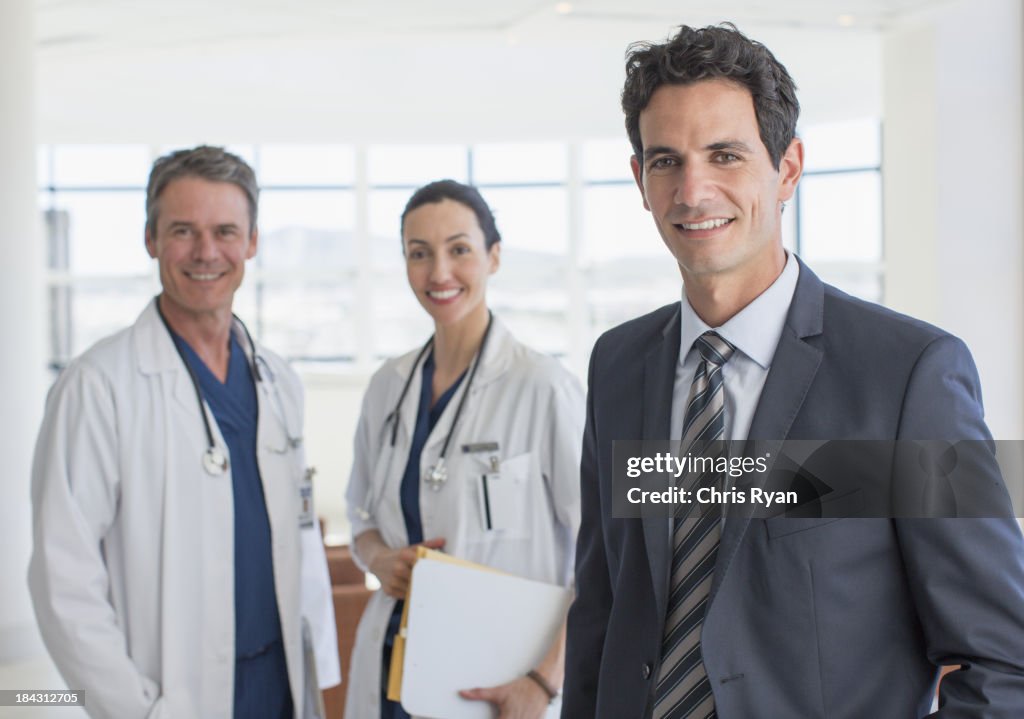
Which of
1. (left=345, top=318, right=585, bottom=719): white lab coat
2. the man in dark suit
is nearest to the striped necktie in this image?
the man in dark suit

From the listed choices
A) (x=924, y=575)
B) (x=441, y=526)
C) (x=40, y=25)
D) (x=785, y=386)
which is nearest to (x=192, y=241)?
(x=441, y=526)

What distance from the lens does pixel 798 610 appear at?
4.25ft

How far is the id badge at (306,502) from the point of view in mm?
2584

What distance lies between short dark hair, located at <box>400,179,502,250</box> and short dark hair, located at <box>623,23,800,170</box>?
111 cm

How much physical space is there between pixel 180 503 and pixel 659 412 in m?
1.25

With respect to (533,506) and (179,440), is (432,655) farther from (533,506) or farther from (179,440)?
(179,440)

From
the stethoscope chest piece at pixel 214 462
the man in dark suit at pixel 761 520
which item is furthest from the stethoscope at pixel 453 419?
the man in dark suit at pixel 761 520

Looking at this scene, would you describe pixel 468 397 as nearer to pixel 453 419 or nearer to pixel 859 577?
pixel 453 419

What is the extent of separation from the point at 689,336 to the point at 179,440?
1.31 metres

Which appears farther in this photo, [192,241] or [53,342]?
[53,342]

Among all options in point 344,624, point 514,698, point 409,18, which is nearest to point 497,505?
point 514,698

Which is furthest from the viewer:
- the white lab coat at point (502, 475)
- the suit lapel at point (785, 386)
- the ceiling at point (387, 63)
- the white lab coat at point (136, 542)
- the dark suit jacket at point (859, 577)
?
the ceiling at point (387, 63)

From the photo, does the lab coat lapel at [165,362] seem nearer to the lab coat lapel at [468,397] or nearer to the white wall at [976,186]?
the lab coat lapel at [468,397]

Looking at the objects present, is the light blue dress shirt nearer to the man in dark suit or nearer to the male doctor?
the man in dark suit
